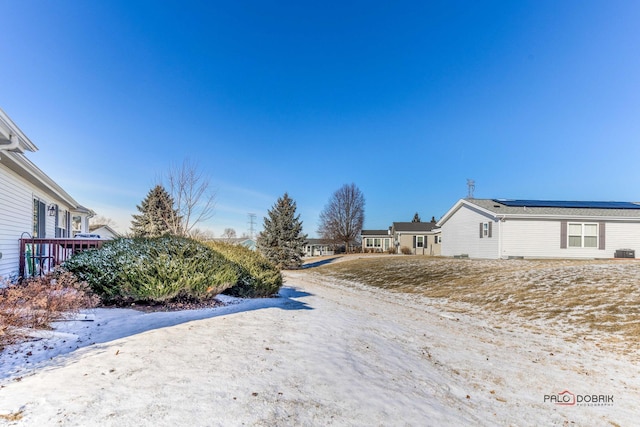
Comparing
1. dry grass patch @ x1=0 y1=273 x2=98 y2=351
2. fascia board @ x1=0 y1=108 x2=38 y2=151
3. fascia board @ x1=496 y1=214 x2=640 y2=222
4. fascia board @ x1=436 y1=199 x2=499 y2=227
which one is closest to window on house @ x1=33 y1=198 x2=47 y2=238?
fascia board @ x1=0 y1=108 x2=38 y2=151

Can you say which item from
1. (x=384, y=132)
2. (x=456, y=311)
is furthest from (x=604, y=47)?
(x=384, y=132)

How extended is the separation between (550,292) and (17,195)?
16372 mm

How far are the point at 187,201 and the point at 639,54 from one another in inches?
779

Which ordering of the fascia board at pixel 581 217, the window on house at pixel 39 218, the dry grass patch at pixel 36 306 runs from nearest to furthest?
1. the dry grass patch at pixel 36 306
2. the window on house at pixel 39 218
3. the fascia board at pixel 581 217

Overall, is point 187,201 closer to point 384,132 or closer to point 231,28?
point 231,28

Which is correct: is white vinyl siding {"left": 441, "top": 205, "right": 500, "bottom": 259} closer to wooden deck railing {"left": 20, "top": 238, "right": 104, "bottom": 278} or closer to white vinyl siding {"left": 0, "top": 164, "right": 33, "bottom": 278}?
wooden deck railing {"left": 20, "top": 238, "right": 104, "bottom": 278}

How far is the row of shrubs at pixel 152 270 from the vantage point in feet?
19.1

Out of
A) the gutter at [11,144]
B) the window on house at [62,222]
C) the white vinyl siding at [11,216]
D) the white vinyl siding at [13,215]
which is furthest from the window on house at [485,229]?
the window on house at [62,222]

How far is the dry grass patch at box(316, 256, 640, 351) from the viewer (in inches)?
292

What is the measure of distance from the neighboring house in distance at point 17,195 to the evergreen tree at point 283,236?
16.8 metres

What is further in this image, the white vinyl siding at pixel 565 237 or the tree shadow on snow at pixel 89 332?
the white vinyl siding at pixel 565 237

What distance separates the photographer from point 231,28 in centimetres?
1359

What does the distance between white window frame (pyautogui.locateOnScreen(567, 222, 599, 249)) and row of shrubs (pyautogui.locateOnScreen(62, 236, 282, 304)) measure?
2112 centimetres

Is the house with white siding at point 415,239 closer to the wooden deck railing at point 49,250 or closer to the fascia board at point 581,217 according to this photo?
the fascia board at point 581,217
